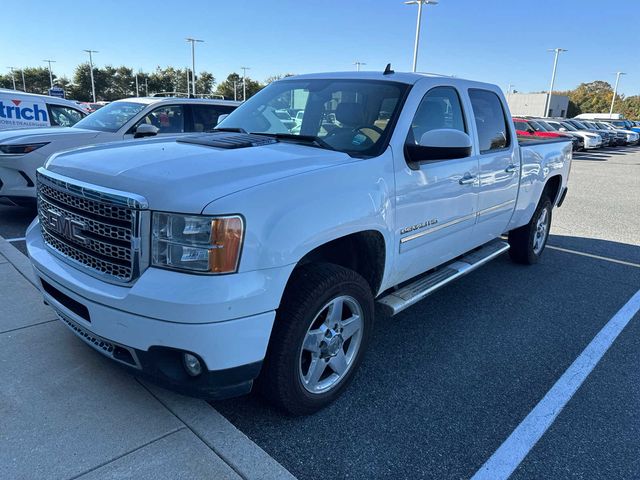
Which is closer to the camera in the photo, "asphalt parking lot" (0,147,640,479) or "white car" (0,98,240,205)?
"asphalt parking lot" (0,147,640,479)

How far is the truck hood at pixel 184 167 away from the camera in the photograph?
223 centimetres

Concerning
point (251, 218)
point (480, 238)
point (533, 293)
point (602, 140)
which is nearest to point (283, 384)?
point (251, 218)

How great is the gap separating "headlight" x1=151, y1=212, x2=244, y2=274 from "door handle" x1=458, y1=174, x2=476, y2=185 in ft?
7.02

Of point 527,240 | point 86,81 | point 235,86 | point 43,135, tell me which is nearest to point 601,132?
point 527,240

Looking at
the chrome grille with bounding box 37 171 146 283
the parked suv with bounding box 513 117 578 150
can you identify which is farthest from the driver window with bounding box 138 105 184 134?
the parked suv with bounding box 513 117 578 150

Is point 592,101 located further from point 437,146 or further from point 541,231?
point 437,146

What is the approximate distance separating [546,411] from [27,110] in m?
9.77

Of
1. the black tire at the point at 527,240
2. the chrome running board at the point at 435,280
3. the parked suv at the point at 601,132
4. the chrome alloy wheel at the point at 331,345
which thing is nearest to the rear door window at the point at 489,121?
the chrome running board at the point at 435,280

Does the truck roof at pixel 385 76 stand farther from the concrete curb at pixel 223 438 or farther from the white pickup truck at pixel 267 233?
the concrete curb at pixel 223 438

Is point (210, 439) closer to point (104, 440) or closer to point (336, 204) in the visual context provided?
point (104, 440)

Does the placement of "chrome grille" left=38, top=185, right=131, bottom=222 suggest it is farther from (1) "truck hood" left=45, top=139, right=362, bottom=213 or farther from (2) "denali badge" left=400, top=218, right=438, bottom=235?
(2) "denali badge" left=400, top=218, right=438, bottom=235

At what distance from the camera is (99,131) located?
684 cm

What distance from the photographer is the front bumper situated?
2.14 metres

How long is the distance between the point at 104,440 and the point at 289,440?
94 centimetres
